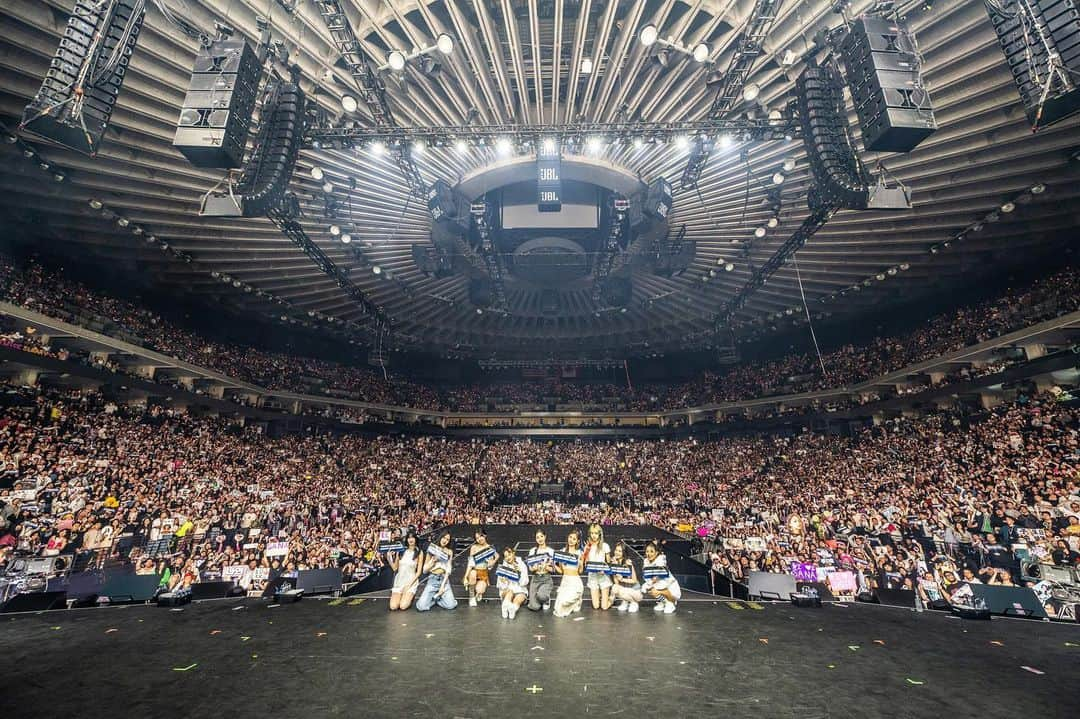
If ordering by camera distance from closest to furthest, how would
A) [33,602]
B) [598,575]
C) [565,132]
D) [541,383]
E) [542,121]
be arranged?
[598,575] < [33,602] < [565,132] < [542,121] < [541,383]

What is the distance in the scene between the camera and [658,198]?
14.8m

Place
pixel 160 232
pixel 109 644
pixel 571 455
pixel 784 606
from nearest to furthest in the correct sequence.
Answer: pixel 109 644, pixel 784 606, pixel 160 232, pixel 571 455

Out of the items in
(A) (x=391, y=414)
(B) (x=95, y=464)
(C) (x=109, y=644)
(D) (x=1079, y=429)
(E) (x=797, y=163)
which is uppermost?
(E) (x=797, y=163)

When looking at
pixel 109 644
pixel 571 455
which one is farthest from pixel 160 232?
pixel 571 455

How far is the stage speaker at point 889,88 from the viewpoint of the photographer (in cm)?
732

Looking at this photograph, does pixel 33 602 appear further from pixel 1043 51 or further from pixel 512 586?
Result: pixel 1043 51

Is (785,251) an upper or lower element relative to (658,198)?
lower

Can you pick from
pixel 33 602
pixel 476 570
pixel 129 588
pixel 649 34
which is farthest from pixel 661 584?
pixel 33 602

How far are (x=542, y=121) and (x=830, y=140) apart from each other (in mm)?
7218

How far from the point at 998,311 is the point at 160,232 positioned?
114 feet

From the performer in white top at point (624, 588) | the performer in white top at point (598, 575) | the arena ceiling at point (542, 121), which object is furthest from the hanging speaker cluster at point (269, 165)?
the performer in white top at point (624, 588)

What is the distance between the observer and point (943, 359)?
69.7 feet

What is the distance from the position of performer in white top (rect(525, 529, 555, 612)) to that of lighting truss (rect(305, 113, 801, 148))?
9512mm

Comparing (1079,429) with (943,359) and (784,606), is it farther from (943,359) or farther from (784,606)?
(784,606)
